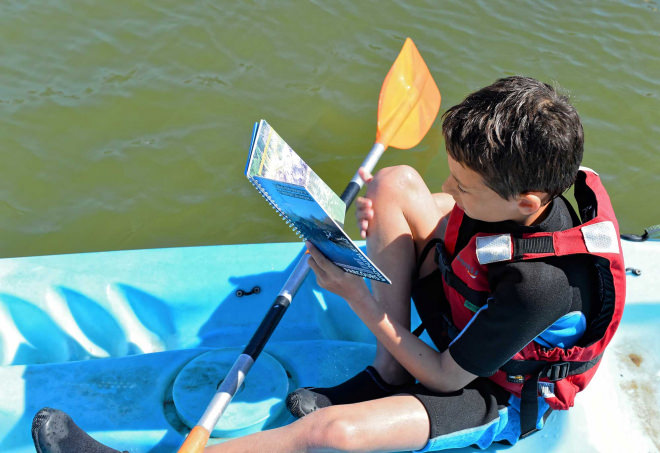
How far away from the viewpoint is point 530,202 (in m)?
1.35

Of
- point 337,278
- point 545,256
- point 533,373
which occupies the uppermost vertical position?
point 545,256

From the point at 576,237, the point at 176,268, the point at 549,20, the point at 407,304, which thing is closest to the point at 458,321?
the point at 407,304

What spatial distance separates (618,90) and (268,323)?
2.82 m

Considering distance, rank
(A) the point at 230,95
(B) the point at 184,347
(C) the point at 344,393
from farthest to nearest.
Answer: (A) the point at 230,95, (B) the point at 184,347, (C) the point at 344,393

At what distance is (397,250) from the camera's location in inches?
69.7


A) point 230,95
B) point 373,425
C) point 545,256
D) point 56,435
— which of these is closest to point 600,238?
point 545,256

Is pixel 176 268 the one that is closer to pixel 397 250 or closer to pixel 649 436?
pixel 397 250

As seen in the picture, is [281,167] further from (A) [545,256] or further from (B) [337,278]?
(A) [545,256]

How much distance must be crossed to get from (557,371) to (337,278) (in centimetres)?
55

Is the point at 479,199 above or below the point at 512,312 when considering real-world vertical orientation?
above

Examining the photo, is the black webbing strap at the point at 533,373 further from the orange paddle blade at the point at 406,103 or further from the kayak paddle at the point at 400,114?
the orange paddle blade at the point at 406,103

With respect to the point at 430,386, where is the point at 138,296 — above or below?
below

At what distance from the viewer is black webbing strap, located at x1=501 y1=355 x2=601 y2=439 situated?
4.96 feet

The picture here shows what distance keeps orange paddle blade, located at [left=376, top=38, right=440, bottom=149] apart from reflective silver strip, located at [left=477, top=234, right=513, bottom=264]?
1.22 metres
